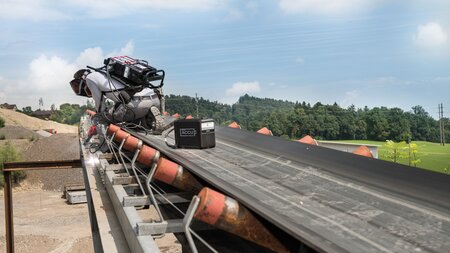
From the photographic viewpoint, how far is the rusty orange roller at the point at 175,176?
485 cm

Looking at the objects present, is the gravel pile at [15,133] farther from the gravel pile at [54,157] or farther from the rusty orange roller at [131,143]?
the rusty orange roller at [131,143]

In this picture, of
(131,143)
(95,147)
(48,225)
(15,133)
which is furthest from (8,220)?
(15,133)

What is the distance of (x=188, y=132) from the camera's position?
7980mm

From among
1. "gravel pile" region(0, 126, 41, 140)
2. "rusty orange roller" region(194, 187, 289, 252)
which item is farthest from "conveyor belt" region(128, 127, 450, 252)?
"gravel pile" region(0, 126, 41, 140)

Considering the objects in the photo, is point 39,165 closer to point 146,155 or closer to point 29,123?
point 146,155

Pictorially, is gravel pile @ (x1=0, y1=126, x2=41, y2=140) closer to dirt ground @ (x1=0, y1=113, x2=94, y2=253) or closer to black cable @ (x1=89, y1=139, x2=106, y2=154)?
dirt ground @ (x1=0, y1=113, x2=94, y2=253)

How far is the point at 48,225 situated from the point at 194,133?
2293 cm

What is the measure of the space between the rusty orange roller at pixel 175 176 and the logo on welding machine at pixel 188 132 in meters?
2.74

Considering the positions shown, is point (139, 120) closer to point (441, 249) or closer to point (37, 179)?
point (441, 249)

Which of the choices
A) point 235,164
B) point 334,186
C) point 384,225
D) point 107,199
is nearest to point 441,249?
point 384,225

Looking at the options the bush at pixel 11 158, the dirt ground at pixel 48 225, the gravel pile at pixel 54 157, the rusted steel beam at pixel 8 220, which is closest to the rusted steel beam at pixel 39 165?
the rusted steel beam at pixel 8 220

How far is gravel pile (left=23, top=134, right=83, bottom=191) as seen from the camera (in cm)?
4097

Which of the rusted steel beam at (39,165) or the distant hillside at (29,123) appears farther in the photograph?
the distant hillside at (29,123)

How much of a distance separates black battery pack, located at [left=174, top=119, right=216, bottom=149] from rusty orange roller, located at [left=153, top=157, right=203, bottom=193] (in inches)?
107
